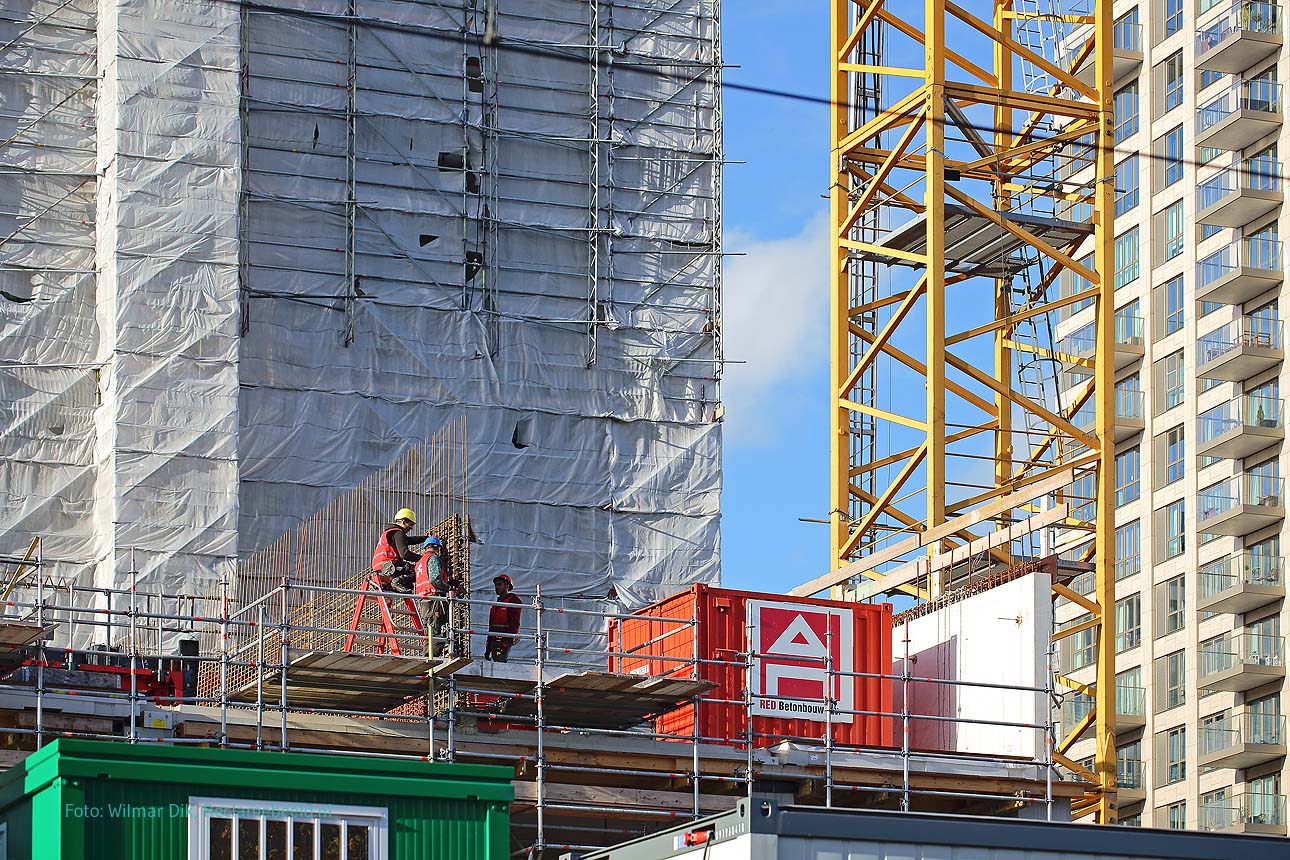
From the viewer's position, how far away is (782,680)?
34.5 metres

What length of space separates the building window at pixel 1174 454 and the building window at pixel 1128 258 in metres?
6.76

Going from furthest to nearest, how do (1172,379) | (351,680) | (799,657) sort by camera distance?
1. (1172,379)
2. (799,657)
3. (351,680)

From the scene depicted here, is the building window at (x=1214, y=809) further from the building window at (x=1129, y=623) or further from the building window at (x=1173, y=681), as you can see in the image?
the building window at (x=1129, y=623)

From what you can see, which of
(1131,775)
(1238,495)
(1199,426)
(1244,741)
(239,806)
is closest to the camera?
(239,806)

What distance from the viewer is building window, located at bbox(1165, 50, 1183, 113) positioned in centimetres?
8788

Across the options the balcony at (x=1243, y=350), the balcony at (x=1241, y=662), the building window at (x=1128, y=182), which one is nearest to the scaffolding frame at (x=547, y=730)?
the balcony at (x=1241, y=662)

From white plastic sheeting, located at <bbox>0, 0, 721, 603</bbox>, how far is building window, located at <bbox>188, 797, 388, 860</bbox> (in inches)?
993

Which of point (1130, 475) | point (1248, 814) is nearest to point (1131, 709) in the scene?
point (1248, 814)

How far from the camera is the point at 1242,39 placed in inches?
3273

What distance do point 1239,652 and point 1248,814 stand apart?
6084 millimetres

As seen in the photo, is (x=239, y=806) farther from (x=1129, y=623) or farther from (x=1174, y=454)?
(x=1174, y=454)

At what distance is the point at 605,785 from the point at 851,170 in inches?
767

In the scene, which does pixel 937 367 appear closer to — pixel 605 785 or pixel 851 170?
pixel 851 170

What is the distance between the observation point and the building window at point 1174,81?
87875 mm
